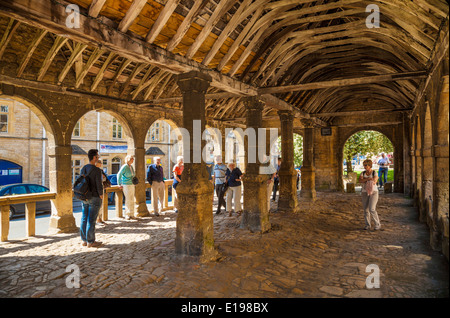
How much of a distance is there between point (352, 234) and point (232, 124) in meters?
8.70

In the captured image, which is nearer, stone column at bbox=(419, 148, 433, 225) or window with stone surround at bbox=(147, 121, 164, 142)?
stone column at bbox=(419, 148, 433, 225)

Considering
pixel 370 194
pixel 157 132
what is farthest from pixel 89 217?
pixel 157 132

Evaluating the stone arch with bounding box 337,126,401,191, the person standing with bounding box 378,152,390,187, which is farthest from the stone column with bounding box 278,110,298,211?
the person standing with bounding box 378,152,390,187

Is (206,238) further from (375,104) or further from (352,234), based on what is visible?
(375,104)

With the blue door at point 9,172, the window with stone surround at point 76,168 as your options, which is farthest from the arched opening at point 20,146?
the window with stone surround at point 76,168

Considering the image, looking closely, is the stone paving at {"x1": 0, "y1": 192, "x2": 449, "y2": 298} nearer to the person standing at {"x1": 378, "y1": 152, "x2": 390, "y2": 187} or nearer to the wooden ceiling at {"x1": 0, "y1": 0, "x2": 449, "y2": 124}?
the wooden ceiling at {"x1": 0, "y1": 0, "x2": 449, "y2": 124}

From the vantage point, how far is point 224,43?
517 centimetres

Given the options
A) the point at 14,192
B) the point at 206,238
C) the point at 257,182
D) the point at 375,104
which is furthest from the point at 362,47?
the point at 14,192

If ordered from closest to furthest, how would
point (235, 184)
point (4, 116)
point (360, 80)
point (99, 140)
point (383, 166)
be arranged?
point (360, 80) < point (235, 184) < point (383, 166) < point (4, 116) < point (99, 140)

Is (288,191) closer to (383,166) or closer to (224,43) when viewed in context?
(224,43)

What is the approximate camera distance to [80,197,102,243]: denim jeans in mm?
5395

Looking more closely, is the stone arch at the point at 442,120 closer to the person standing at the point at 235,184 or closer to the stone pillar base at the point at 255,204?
the stone pillar base at the point at 255,204

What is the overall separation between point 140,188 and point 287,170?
15.0ft

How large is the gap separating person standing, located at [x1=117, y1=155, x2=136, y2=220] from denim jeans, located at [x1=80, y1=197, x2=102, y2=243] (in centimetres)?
261
